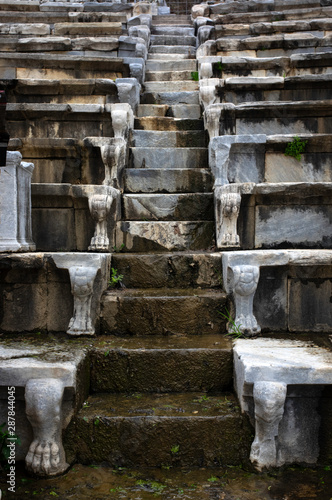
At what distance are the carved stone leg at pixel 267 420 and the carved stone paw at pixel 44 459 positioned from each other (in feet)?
4.12

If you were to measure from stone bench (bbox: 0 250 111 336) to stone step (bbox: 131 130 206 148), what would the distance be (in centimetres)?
279

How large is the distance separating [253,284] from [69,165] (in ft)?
9.93

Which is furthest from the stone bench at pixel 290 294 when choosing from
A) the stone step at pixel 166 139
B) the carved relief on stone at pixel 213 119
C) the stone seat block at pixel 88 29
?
the stone seat block at pixel 88 29

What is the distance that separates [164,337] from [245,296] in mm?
765

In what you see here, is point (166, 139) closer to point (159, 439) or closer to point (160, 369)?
point (160, 369)

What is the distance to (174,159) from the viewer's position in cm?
620

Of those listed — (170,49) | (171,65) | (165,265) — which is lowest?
(165,265)

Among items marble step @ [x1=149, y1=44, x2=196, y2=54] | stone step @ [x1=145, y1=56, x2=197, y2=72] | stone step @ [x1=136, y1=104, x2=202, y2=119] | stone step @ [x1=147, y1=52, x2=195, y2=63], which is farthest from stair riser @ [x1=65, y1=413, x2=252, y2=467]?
marble step @ [x1=149, y1=44, x2=196, y2=54]

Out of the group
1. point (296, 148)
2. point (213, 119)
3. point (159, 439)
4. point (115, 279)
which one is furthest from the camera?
point (213, 119)

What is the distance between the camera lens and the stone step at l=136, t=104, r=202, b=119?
7.31 m

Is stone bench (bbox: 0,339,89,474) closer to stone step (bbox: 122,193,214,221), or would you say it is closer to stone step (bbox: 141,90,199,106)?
stone step (bbox: 122,193,214,221)

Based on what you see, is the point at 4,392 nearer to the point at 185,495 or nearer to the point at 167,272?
the point at 185,495

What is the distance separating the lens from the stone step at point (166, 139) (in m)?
6.48

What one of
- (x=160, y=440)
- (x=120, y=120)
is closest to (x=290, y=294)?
(x=160, y=440)
